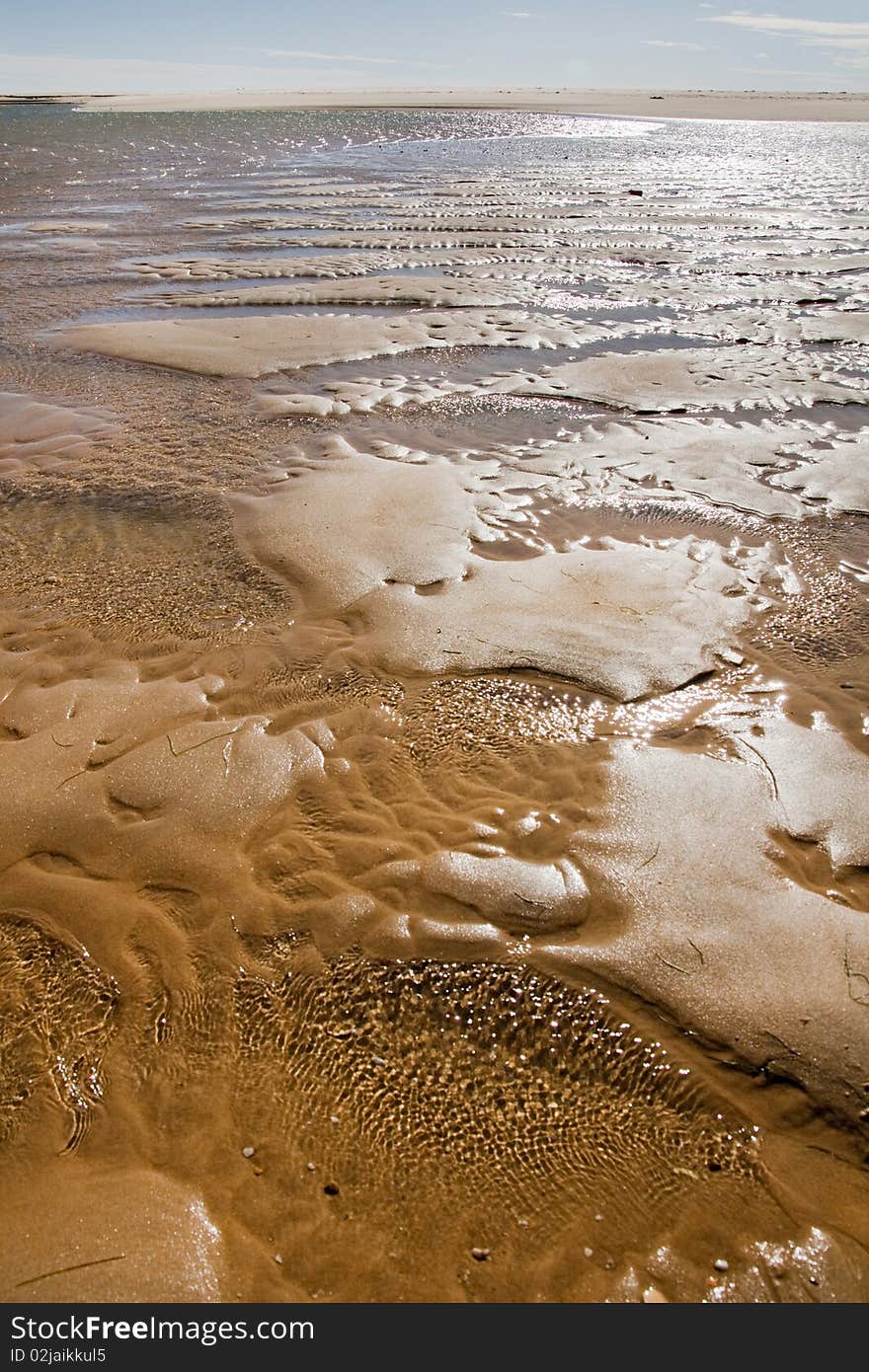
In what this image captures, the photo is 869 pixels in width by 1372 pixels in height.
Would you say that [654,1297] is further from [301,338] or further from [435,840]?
[301,338]

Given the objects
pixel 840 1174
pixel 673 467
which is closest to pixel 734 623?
pixel 673 467

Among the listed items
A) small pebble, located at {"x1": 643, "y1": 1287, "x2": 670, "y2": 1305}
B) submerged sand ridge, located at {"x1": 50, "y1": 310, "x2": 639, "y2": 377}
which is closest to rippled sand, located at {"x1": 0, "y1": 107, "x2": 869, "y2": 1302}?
small pebble, located at {"x1": 643, "y1": 1287, "x2": 670, "y2": 1305}

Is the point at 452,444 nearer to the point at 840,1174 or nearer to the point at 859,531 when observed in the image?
the point at 859,531

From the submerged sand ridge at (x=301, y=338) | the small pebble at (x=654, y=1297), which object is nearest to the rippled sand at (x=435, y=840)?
the small pebble at (x=654, y=1297)

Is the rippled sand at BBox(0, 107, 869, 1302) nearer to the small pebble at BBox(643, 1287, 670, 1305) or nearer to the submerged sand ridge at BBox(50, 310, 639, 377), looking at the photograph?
the small pebble at BBox(643, 1287, 670, 1305)

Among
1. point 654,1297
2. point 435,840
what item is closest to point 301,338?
point 435,840

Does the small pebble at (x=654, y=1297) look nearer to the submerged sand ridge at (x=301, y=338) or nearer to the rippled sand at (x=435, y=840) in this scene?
the rippled sand at (x=435, y=840)

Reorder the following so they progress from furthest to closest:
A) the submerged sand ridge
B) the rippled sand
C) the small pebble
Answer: the submerged sand ridge → the rippled sand → the small pebble

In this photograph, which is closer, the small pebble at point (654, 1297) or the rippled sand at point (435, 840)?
the small pebble at point (654, 1297)
